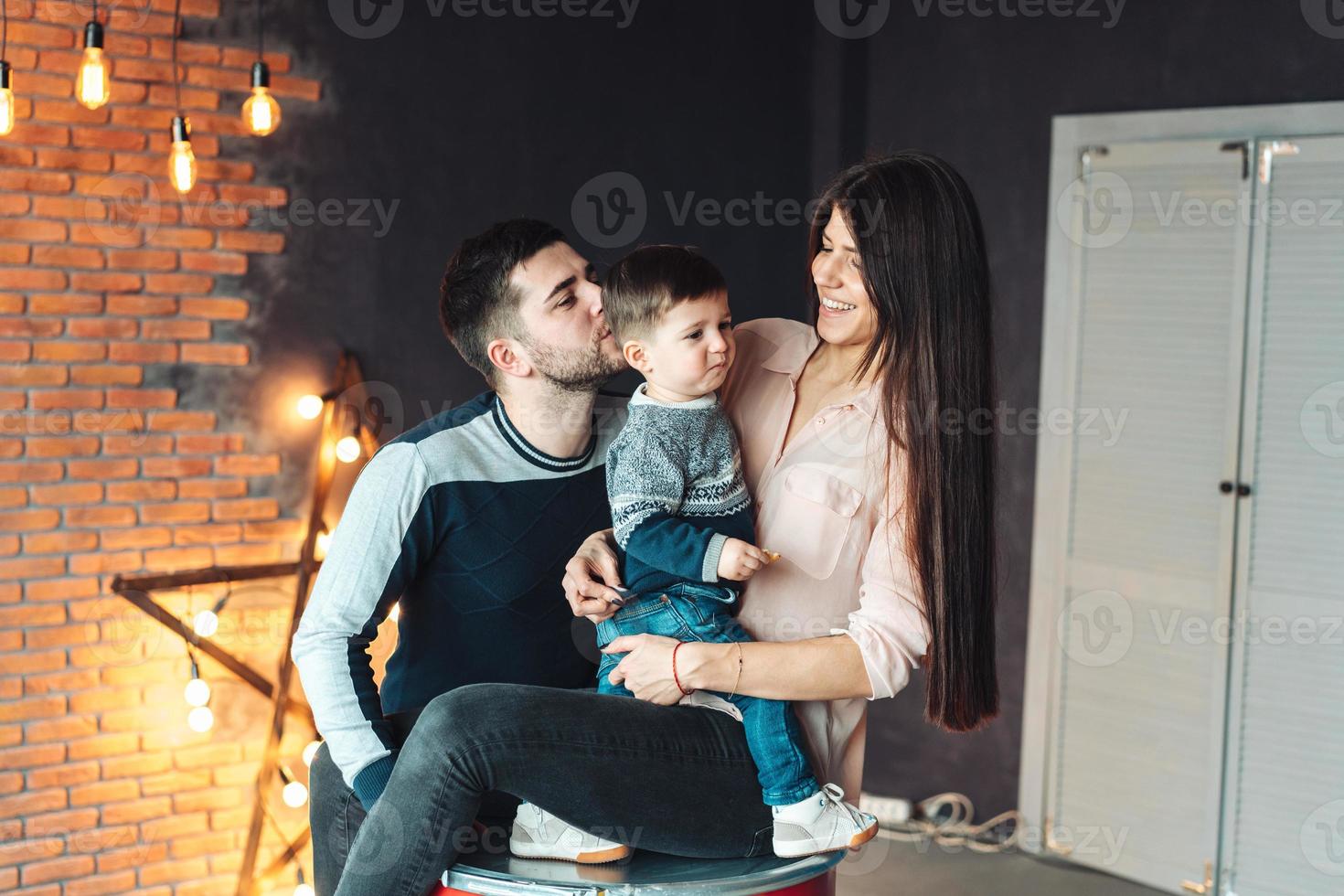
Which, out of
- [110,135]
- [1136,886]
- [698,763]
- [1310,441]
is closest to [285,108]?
[110,135]

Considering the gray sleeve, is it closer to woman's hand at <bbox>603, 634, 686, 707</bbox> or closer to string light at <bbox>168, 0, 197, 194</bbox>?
woman's hand at <bbox>603, 634, 686, 707</bbox>

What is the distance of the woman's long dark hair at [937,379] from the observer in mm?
1834

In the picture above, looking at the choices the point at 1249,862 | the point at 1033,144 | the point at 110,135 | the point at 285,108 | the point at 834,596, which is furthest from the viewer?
the point at 1033,144

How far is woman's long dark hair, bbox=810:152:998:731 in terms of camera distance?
72.2 inches

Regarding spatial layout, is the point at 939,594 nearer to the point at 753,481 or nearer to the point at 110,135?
the point at 753,481

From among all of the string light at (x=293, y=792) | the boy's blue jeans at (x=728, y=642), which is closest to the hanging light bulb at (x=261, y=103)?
the string light at (x=293, y=792)

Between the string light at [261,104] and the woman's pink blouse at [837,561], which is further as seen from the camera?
the string light at [261,104]

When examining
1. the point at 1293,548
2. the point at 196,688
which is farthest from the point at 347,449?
the point at 1293,548

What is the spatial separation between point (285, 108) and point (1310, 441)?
3.15 m

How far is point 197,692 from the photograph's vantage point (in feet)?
11.8

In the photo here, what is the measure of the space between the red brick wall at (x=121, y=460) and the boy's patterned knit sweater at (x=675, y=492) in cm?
214

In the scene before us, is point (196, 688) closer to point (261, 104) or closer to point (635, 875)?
point (261, 104)

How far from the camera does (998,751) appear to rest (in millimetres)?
4562

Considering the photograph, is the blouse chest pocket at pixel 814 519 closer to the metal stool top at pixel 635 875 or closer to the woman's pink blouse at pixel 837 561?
the woman's pink blouse at pixel 837 561
